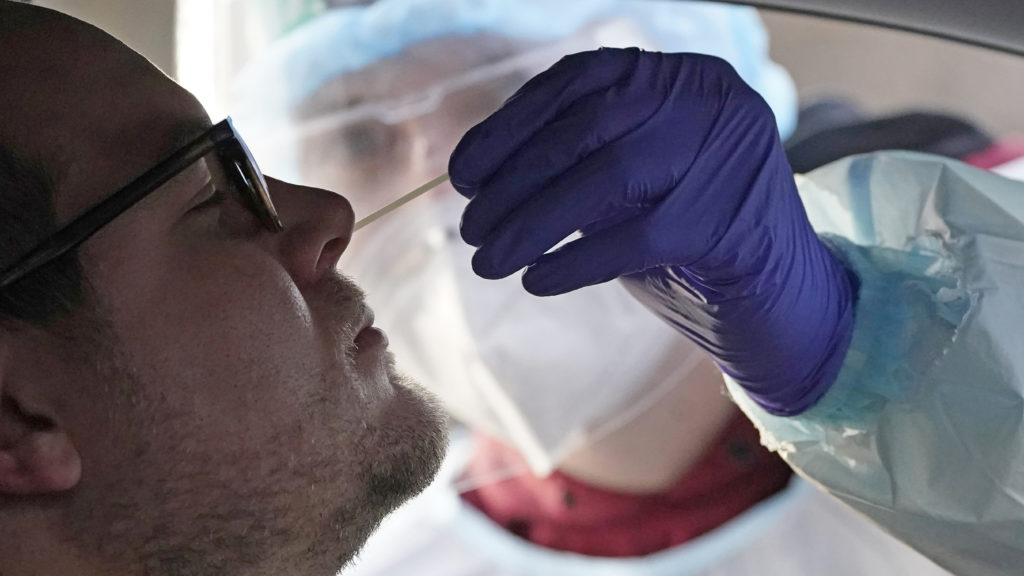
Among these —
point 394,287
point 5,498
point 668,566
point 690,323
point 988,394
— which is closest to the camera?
point 5,498

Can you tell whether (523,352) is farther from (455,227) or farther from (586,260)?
(586,260)

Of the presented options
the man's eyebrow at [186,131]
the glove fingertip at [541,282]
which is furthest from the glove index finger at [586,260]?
the man's eyebrow at [186,131]

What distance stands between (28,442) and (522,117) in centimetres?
47

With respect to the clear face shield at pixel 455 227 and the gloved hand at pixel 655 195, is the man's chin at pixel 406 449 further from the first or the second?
the clear face shield at pixel 455 227

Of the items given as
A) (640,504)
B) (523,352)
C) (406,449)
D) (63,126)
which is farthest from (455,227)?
(63,126)

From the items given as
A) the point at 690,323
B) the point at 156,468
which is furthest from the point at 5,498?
the point at 690,323

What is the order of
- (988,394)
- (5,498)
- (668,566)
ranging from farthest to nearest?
(668,566), (988,394), (5,498)

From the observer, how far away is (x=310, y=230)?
806 millimetres

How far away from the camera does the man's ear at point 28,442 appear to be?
66cm

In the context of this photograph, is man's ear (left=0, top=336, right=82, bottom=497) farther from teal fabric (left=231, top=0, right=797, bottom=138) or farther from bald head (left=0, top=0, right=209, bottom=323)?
teal fabric (left=231, top=0, right=797, bottom=138)

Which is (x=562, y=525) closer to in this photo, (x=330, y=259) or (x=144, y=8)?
(x=330, y=259)

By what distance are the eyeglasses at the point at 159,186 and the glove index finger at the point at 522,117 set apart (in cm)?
18

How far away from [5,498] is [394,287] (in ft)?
2.72

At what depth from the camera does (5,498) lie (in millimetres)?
675
